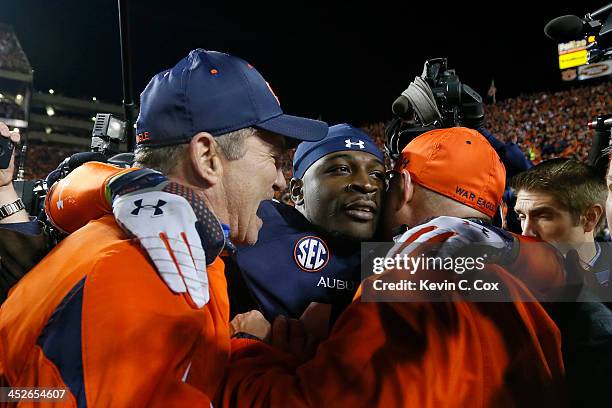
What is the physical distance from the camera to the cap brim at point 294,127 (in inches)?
50.5

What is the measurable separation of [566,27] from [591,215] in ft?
2.87

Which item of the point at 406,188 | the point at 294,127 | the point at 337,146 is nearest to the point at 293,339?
the point at 294,127

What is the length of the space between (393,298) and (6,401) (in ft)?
2.45

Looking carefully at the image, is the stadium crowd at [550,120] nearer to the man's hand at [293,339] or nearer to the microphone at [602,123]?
the microphone at [602,123]

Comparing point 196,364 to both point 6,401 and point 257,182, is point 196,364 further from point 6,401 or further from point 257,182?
point 257,182

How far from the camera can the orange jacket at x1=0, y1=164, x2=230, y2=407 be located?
31.1 inches

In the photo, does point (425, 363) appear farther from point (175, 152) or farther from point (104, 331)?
point (175, 152)

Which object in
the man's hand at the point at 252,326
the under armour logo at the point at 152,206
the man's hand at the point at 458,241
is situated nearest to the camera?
the under armour logo at the point at 152,206

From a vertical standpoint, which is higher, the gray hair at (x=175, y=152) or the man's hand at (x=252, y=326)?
the gray hair at (x=175, y=152)

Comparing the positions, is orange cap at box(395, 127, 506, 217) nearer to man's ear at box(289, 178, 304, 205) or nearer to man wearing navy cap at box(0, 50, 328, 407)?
man's ear at box(289, 178, 304, 205)

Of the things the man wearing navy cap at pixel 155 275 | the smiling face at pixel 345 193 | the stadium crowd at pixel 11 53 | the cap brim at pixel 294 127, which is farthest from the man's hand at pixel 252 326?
the stadium crowd at pixel 11 53

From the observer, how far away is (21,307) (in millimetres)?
899

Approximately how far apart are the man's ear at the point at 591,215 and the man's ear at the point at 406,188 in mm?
973

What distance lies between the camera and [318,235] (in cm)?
203
